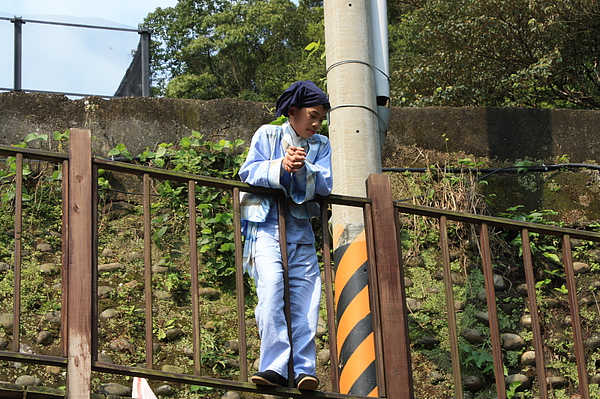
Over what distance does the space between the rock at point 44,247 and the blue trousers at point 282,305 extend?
2704 mm

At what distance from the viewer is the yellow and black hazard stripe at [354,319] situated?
3.92 meters

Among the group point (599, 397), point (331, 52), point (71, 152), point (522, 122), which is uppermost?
point (522, 122)

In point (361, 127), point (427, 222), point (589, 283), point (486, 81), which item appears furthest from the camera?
point (486, 81)

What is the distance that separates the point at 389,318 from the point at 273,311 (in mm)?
565

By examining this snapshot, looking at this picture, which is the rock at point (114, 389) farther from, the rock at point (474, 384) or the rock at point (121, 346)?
the rock at point (474, 384)

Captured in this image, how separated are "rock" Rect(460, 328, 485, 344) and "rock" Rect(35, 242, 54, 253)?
9.81 feet

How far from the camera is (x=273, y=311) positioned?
11.7 ft

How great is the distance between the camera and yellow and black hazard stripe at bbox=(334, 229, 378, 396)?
12.9 feet

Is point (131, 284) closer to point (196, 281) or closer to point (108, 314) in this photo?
point (108, 314)

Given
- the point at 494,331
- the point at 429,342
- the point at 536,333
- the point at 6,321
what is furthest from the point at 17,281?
the point at 429,342

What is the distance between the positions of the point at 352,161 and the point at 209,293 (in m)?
1.99

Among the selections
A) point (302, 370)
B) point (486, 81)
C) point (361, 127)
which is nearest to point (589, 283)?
point (361, 127)

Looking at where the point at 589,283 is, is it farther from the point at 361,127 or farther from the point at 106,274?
the point at 106,274

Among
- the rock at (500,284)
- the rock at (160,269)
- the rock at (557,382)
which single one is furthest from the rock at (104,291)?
the rock at (557,382)
